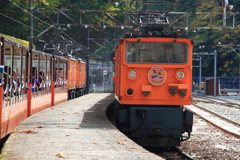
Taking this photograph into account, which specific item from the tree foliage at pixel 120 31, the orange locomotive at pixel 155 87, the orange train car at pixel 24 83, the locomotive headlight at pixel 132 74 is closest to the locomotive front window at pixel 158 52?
the orange locomotive at pixel 155 87

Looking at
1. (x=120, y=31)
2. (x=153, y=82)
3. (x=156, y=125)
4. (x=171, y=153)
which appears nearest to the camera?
(x=156, y=125)

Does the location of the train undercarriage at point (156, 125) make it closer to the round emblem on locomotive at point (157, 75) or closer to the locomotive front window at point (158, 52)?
the round emblem on locomotive at point (157, 75)

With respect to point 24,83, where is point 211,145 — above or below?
below

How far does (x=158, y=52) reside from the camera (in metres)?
10.8

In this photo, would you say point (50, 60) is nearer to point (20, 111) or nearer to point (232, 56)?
point (20, 111)

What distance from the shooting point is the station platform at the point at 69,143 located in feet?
22.4

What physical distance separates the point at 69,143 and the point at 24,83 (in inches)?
189

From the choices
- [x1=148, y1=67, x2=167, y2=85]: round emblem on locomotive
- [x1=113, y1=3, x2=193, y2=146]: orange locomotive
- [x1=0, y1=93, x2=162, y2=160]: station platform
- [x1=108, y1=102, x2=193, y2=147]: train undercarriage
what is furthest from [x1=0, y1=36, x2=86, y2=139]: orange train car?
[x1=148, y1=67, x2=167, y2=85]: round emblem on locomotive

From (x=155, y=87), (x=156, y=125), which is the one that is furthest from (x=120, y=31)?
(x=156, y=125)

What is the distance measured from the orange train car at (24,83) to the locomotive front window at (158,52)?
2.91 meters

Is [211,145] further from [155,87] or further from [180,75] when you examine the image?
[155,87]

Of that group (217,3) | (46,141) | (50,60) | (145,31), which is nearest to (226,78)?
(217,3)

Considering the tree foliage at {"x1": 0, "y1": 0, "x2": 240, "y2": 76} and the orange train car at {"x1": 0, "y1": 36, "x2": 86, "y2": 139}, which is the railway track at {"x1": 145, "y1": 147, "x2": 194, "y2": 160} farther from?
the tree foliage at {"x1": 0, "y1": 0, "x2": 240, "y2": 76}

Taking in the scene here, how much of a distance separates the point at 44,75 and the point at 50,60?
2407mm
